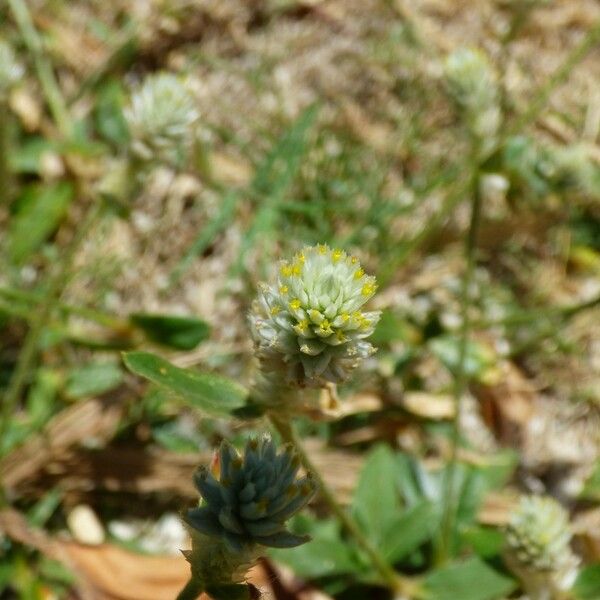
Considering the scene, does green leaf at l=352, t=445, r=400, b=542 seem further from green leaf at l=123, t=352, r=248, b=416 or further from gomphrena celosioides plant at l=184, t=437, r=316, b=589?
gomphrena celosioides plant at l=184, t=437, r=316, b=589

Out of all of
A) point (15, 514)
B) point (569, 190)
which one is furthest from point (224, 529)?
point (569, 190)

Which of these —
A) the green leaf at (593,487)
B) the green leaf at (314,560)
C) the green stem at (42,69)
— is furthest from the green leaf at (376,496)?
the green stem at (42,69)

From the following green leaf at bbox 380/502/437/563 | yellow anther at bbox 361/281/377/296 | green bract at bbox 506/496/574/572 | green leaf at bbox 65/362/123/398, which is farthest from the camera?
green leaf at bbox 65/362/123/398

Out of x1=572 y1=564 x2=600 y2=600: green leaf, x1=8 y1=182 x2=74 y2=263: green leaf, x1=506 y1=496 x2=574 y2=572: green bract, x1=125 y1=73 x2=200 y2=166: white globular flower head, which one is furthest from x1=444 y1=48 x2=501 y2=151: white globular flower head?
x1=8 y1=182 x2=74 y2=263: green leaf

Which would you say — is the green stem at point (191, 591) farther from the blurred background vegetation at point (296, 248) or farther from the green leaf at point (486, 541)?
the green leaf at point (486, 541)

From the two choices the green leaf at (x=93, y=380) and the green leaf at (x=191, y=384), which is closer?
the green leaf at (x=191, y=384)

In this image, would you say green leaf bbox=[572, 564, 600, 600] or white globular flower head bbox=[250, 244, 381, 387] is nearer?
white globular flower head bbox=[250, 244, 381, 387]

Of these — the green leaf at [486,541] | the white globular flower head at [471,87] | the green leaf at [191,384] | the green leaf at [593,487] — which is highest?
the white globular flower head at [471,87]
